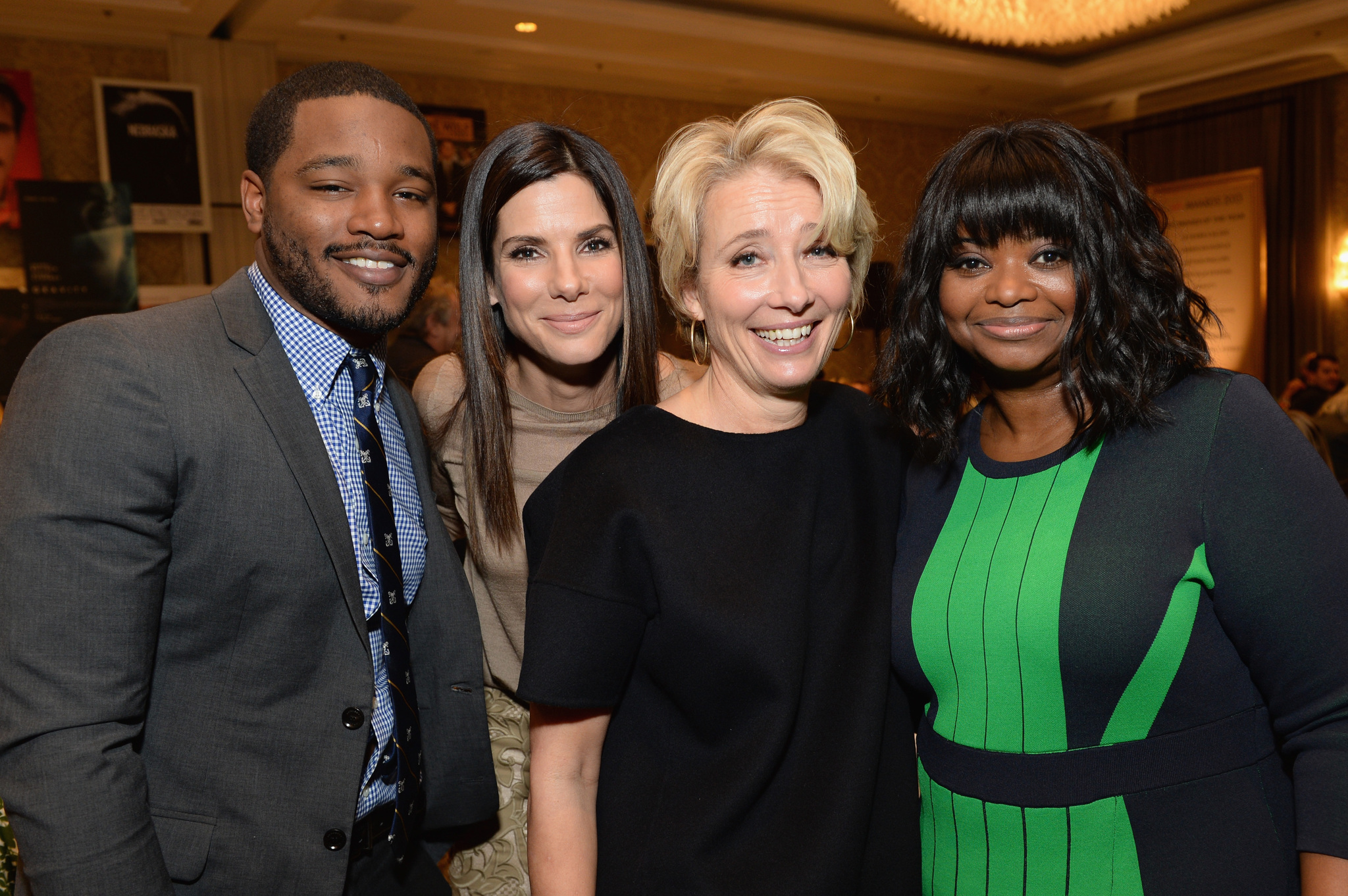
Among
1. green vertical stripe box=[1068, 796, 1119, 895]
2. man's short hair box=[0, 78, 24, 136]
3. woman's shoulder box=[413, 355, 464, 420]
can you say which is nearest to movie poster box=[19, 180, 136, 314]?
man's short hair box=[0, 78, 24, 136]

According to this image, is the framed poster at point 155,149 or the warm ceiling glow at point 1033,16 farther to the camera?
the framed poster at point 155,149

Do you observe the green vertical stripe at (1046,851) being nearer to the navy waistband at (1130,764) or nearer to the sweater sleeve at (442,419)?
the navy waistband at (1130,764)

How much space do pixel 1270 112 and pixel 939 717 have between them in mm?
9128

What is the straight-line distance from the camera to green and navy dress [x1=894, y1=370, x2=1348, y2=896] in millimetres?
1271

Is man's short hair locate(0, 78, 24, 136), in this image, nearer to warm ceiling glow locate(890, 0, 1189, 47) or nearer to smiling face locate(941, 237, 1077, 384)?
warm ceiling glow locate(890, 0, 1189, 47)

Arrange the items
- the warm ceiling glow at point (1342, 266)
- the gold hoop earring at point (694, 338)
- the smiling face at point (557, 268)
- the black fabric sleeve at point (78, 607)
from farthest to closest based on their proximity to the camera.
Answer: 1. the warm ceiling glow at point (1342, 266)
2. the smiling face at point (557, 268)
3. the gold hoop earring at point (694, 338)
4. the black fabric sleeve at point (78, 607)

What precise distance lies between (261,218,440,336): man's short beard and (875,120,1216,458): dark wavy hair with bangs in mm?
879

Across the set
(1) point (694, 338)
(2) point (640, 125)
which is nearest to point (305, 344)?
(1) point (694, 338)

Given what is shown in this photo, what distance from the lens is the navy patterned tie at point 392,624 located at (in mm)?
1534

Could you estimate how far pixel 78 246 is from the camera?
6207mm

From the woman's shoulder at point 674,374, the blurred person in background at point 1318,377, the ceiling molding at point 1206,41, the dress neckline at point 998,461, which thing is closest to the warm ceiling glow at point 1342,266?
the blurred person in background at point 1318,377

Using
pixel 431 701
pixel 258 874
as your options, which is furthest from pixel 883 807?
pixel 258 874

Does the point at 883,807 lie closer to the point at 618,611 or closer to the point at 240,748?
the point at 618,611

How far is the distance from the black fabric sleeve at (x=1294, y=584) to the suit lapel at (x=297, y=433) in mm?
1205
